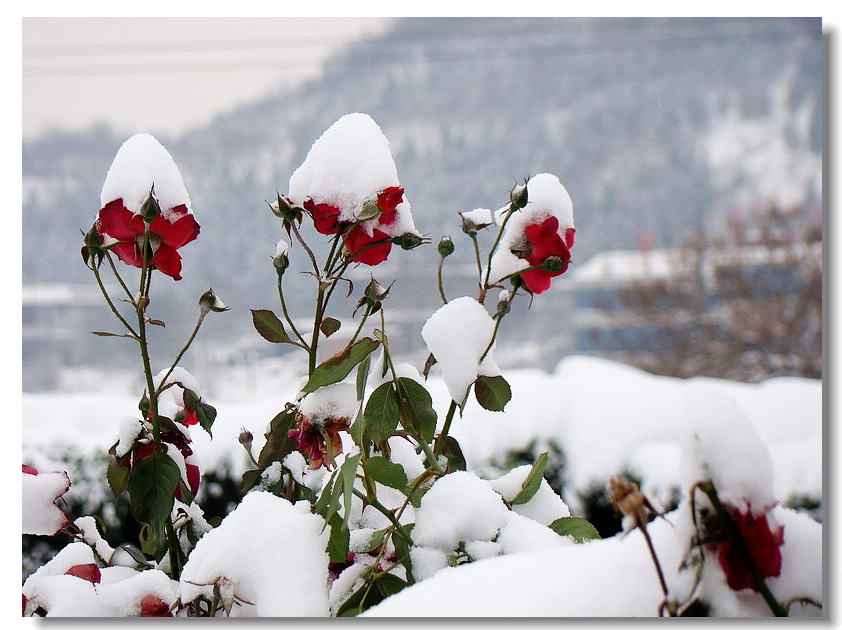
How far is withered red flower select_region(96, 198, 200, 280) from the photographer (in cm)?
34

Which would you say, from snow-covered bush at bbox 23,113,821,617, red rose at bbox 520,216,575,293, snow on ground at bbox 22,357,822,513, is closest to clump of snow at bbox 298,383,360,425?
snow-covered bush at bbox 23,113,821,617

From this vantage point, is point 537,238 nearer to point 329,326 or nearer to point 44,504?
point 329,326

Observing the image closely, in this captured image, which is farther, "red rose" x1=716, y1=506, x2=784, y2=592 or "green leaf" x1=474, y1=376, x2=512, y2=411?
"green leaf" x1=474, y1=376, x2=512, y2=411

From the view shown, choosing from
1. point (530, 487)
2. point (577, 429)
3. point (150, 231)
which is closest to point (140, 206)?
point (150, 231)

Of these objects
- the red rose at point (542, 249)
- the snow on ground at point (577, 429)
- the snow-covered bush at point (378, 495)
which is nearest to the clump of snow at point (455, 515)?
the snow-covered bush at point (378, 495)

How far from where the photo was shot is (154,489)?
13.9 inches

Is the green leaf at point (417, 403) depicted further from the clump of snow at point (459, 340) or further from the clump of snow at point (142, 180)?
the clump of snow at point (142, 180)

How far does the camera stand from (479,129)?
238cm

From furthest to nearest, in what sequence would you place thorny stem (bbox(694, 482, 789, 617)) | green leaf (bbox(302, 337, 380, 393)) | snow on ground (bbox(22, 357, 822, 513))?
snow on ground (bbox(22, 357, 822, 513)) < green leaf (bbox(302, 337, 380, 393)) < thorny stem (bbox(694, 482, 789, 617))

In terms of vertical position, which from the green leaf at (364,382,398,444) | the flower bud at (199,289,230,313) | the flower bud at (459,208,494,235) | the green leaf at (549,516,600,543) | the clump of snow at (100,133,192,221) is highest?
the clump of snow at (100,133,192,221)

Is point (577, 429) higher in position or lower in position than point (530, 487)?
lower

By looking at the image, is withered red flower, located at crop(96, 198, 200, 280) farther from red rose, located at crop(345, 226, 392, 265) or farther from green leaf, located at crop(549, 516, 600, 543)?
green leaf, located at crop(549, 516, 600, 543)

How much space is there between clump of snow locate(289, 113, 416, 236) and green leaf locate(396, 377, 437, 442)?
0.07 meters

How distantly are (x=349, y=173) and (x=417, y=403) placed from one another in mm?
110
